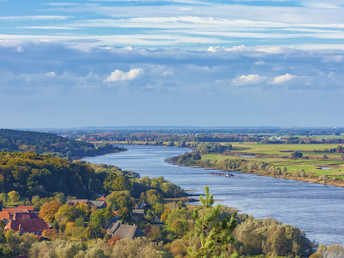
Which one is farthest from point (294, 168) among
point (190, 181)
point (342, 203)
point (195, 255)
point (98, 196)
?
point (195, 255)

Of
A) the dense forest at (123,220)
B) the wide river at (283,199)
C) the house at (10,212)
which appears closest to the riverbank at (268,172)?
the wide river at (283,199)

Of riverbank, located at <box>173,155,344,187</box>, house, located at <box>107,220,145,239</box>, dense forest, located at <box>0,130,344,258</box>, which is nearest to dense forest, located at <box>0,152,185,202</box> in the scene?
dense forest, located at <box>0,130,344,258</box>

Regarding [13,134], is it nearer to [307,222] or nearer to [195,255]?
[307,222]

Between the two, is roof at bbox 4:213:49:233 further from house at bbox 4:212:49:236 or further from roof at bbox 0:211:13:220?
roof at bbox 0:211:13:220

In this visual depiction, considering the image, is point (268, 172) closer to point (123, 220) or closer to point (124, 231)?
point (123, 220)

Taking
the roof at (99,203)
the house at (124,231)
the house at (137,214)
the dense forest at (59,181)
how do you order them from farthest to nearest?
the dense forest at (59,181)
the roof at (99,203)
the house at (137,214)
the house at (124,231)

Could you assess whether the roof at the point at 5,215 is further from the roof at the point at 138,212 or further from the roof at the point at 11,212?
the roof at the point at 138,212

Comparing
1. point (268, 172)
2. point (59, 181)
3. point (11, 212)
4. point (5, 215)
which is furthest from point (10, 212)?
point (268, 172)
